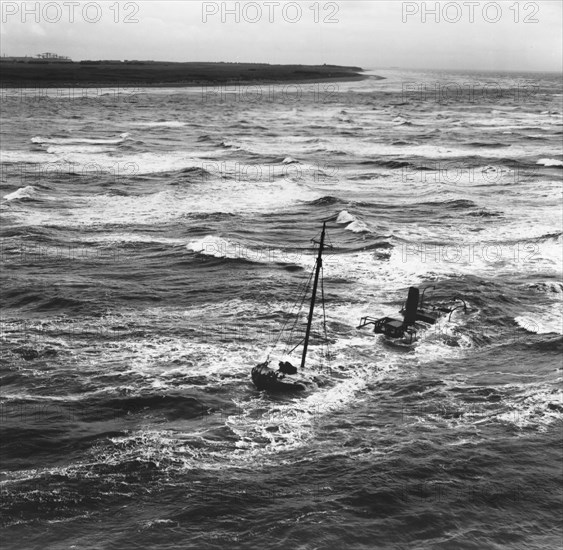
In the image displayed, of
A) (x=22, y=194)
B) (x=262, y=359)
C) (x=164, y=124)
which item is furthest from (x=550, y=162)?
(x=164, y=124)

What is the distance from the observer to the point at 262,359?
4250 cm

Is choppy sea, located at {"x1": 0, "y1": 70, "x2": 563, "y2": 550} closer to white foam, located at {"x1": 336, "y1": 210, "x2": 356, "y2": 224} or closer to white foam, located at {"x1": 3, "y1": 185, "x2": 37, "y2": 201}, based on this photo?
white foam, located at {"x1": 3, "y1": 185, "x2": 37, "y2": 201}

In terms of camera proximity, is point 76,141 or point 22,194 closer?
point 22,194

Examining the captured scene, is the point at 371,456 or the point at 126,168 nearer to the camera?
the point at 371,456

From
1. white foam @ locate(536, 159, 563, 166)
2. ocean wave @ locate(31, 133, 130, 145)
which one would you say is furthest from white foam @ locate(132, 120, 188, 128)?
white foam @ locate(536, 159, 563, 166)

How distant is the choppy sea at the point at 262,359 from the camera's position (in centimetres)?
3027

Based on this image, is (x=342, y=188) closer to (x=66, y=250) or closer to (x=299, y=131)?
(x=66, y=250)

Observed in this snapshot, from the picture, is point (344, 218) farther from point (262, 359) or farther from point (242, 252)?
point (262, 359)

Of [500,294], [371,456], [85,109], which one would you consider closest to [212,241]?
[500,294]

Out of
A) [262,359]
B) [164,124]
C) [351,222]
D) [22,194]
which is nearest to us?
[262,359]

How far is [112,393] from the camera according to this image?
38.7 metres

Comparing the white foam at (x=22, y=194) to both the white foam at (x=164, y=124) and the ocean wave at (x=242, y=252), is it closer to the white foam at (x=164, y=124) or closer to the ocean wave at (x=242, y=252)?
the ocean wave at (x=242, y=252)

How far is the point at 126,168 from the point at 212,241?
38.9m

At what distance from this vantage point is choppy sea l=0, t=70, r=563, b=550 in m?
30.3
